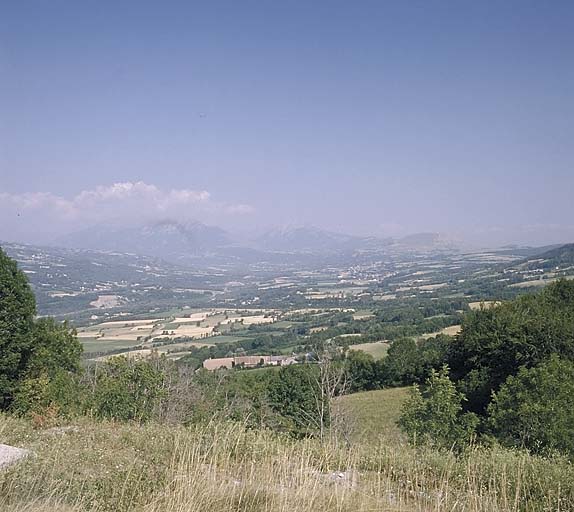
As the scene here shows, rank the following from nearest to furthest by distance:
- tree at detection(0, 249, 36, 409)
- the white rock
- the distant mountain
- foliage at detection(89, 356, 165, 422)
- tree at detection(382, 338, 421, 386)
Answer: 1. the white rock
2. foliage at detection(89, 356, 165, 422)
3. tree at detection(0, 249, 36, 409)
4. tree at detection(382, 338, 421, 386)
5. the distant mountain

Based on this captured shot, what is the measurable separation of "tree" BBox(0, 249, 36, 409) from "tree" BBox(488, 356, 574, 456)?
17.6 meters

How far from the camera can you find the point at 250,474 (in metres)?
4.20

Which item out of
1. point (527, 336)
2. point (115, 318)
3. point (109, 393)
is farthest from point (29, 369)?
point (115, 318)

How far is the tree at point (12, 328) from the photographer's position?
17.9 m

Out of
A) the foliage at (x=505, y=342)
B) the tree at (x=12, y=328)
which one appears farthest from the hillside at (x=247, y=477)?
the foliage at (x=505, y=342)

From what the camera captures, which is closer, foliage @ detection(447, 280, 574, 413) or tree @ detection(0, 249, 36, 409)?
tree @ detection(0, 249, 36, 409)

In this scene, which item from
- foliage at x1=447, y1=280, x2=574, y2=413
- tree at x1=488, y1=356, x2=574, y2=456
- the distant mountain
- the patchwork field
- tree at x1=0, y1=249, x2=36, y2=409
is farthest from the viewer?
the distant mountain

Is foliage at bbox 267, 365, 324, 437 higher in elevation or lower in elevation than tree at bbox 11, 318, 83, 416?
lower

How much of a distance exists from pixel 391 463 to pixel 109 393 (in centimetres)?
1290

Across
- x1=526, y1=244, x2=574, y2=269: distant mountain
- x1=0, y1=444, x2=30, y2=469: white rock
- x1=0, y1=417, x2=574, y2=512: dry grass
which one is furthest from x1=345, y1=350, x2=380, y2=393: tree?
x1=526, y1=244, x2=574, y2=269: distant mountain

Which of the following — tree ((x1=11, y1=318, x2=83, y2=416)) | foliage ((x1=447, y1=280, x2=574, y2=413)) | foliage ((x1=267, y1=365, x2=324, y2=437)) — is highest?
tree ((x1=11, y1=318, x2=83, y2=416))

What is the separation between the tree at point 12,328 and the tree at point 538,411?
693 inches

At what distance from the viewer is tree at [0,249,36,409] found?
17859mm

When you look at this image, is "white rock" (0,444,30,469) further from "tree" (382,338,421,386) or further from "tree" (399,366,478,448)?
"tree" (382,338,421,386)
